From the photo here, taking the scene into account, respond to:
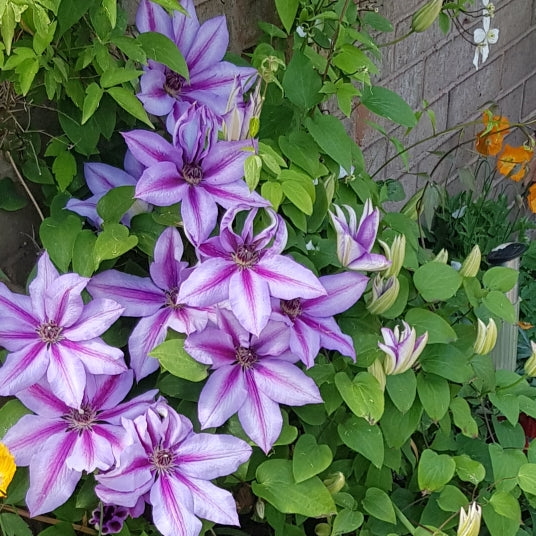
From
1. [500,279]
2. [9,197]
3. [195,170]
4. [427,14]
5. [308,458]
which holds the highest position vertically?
[427,14]

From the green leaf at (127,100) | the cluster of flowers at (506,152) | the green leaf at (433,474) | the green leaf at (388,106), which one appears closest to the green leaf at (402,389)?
the green leaf at (433,474)

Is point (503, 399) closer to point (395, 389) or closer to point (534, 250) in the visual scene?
point (395, 389)

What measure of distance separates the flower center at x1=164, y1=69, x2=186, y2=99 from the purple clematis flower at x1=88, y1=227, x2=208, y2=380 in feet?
0.67

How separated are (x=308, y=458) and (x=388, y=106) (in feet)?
1.60

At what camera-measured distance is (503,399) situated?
108cm

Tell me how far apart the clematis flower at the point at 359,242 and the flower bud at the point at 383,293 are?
5cm

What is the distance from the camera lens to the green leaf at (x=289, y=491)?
2.79 ft

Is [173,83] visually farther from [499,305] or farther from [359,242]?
[499,305]

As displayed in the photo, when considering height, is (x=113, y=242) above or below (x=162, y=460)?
above

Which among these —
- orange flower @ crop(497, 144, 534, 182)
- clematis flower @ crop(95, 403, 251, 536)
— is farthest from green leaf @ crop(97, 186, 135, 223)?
orange flower @ crop(497, 144, 534, 182)

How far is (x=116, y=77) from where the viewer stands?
0.80 meters

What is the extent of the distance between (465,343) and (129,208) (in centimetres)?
52

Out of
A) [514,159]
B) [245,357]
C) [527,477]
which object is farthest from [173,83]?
[514,159]

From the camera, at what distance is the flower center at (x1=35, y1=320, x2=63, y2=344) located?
78 centimetres
